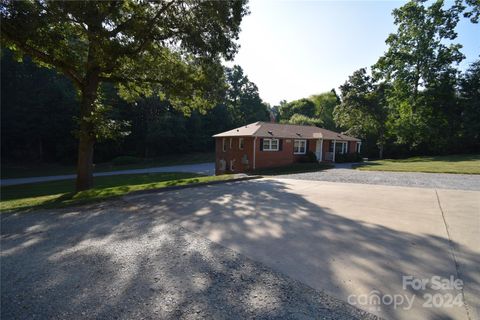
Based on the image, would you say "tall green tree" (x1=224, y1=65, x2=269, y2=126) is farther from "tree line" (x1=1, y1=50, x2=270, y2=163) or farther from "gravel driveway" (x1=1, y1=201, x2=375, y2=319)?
"gravel driveway" (x1=1, y1=201, x2=375, y2=319)

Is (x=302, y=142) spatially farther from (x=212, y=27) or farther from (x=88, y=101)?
(x=88, y=101)

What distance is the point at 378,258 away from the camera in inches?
144

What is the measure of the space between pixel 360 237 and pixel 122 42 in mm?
10602

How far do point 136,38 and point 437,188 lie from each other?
41.2ft

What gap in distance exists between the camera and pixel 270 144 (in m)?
21.0

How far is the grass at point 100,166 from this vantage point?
1120 inches

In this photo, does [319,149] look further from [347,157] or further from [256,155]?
[256,155]

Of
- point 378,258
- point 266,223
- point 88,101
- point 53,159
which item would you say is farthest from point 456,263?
point 53,159

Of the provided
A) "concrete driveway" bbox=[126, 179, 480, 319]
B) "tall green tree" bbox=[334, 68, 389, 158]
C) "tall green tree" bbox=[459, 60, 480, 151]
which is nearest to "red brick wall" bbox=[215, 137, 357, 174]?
"tall green tree" bbox=[334, 68, 389, 158]

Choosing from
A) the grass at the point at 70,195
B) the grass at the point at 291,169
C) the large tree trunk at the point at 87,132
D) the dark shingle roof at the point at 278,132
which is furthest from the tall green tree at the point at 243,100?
the large tree trunk at the point at 87,132

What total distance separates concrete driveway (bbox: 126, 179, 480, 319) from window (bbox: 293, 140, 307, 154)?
14.4m

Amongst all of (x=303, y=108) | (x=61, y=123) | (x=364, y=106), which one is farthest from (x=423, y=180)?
(x=303, y=108)

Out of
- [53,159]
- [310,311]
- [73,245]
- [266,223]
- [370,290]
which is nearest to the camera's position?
[310,311]

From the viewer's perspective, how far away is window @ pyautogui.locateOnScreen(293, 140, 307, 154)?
74.5 feet
